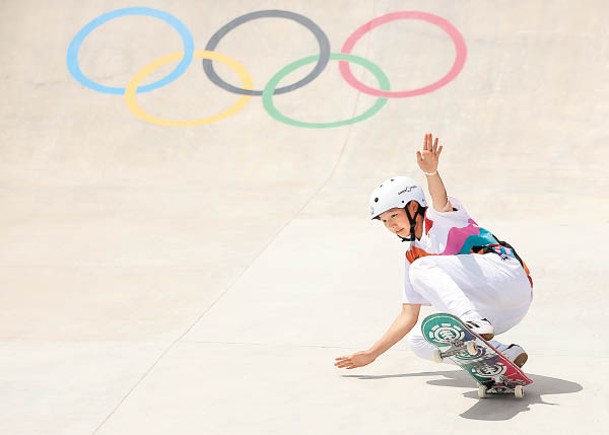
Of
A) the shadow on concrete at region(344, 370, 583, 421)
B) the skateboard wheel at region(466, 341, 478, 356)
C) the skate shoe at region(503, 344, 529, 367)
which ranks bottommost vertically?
the shadow on concrete at region(344, 370, 583, 421)

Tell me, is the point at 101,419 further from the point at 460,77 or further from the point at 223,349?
the point at 460,77

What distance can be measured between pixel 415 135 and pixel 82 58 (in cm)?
512

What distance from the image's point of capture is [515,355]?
216 inches

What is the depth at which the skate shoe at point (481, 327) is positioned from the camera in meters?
5.03

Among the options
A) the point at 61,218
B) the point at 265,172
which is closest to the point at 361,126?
the point at 265,172

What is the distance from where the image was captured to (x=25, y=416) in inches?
215

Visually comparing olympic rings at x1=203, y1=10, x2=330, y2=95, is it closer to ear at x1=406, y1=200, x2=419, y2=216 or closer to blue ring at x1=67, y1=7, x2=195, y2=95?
blue ring at x1=67, y1=7, x2=195, y2=95

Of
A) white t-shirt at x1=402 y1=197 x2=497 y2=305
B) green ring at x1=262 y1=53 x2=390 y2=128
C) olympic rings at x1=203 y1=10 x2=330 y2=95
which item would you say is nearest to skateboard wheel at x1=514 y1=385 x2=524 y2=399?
white t-shirt at x1=402 y1=197 x2=497 y2=305

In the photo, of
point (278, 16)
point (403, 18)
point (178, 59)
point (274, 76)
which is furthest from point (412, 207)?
point (278, 16)

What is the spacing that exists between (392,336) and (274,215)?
16.0ft

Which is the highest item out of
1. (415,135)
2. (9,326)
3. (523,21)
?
(523,21)

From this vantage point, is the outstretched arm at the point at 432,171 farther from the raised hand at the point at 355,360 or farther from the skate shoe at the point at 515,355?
the raised hand at the point at 355,360

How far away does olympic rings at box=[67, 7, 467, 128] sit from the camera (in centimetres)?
1330

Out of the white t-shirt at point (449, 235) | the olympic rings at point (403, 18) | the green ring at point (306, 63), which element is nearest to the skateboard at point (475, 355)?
the white t-shirt at point (449, 235)
